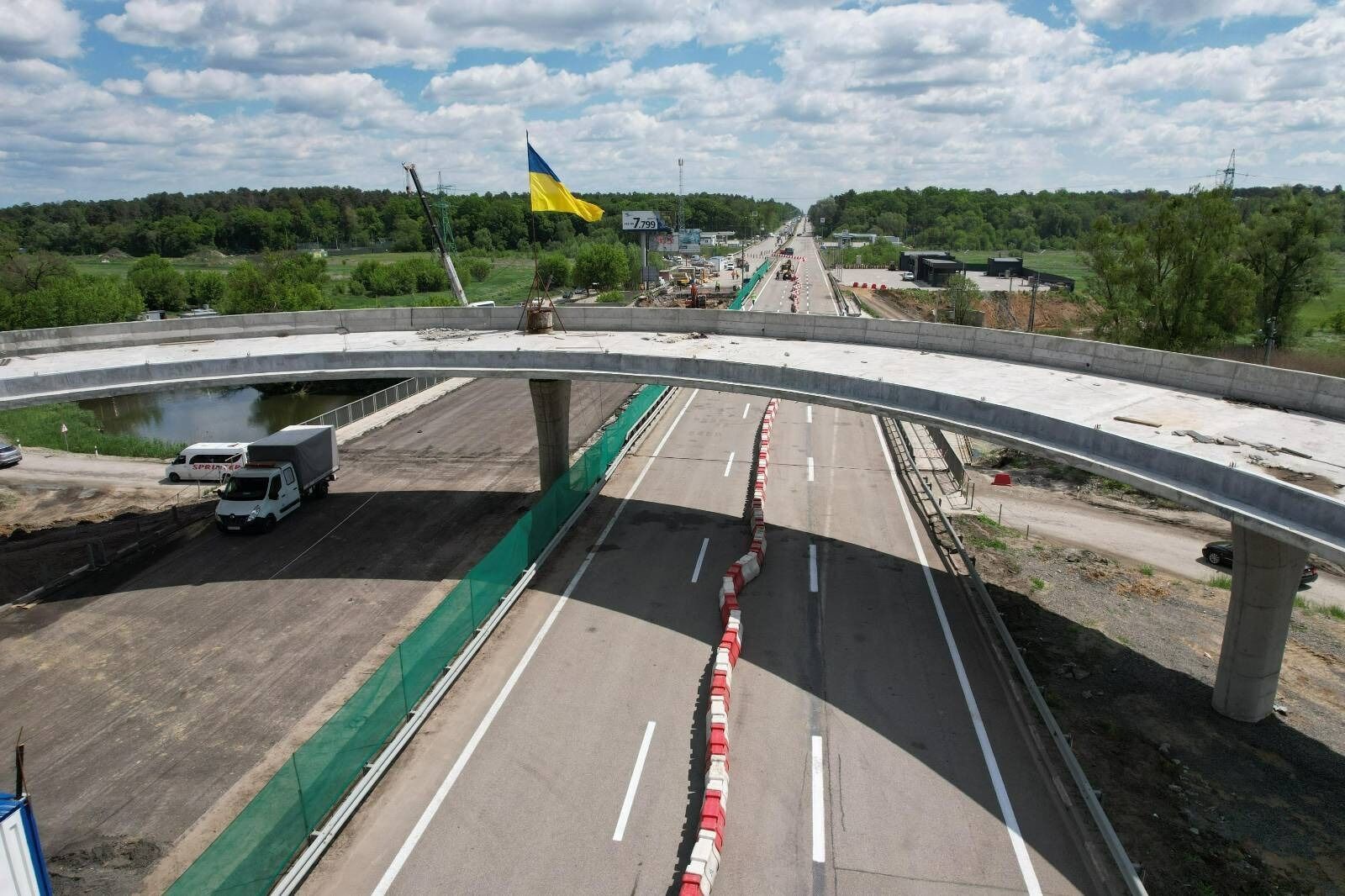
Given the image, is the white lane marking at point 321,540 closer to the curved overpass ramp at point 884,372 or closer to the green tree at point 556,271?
the curved overpass ramp at point 884,372

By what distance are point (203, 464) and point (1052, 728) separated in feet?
111

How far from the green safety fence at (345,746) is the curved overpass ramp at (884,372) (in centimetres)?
723

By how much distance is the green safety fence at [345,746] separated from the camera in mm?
11633

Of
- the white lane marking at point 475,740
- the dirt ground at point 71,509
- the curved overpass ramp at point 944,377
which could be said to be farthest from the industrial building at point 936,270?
the dirt ground at point 71,509

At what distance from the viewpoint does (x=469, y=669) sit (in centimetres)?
1891

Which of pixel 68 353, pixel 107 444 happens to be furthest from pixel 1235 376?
pixel 107 444

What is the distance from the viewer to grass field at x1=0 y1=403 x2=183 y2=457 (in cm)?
4134

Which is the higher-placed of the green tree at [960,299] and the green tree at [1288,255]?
the green tree at [1288,255]

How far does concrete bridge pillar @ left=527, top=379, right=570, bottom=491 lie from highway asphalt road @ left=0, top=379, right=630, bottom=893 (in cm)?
219

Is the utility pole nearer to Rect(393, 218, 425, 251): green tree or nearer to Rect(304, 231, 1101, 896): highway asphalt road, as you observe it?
Rect(304, 231, 1101, 896): highway asphalt road

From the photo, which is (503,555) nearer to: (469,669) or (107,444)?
(469,669)

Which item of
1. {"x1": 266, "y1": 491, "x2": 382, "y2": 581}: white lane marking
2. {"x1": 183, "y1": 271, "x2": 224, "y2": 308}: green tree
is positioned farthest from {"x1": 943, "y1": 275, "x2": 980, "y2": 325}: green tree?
{"x1": 183, "y1": 271, "x2": 224, "y2": 308}: green tree

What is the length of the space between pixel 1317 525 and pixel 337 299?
9767 centimetres

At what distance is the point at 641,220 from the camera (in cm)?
11144
